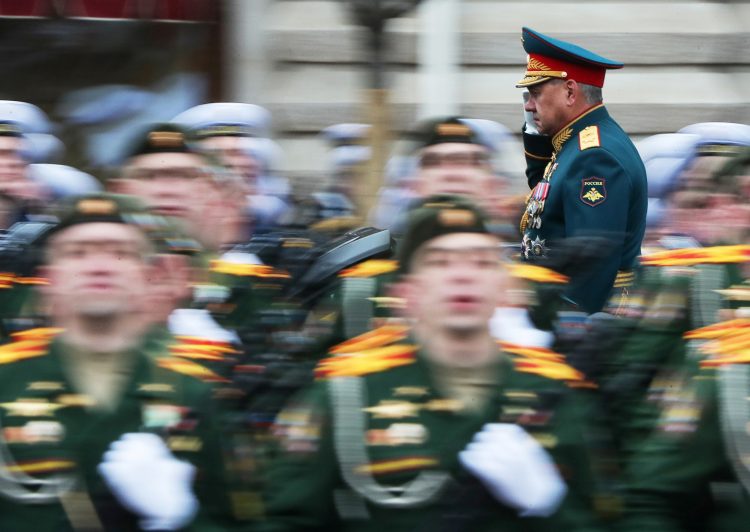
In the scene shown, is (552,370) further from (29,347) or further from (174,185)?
(174,185)

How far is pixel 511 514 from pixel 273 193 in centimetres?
284

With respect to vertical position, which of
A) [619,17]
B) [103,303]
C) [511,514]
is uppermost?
[619,17]

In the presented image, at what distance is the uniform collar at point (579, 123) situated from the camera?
16.5 feet

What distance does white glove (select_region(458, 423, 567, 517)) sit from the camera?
3.10 metres

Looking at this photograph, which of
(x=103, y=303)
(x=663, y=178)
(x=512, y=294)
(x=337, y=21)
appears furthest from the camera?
(x=337, y=21)

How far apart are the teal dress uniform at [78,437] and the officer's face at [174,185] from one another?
1.06 meters

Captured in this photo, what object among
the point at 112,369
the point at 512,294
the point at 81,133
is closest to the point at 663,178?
the point at 512,294

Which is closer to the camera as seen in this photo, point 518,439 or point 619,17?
point 518,439

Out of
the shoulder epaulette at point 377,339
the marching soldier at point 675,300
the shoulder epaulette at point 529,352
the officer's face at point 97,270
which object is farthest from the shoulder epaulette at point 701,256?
the officer's face at point 97,270

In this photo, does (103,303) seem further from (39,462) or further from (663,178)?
(663,178)

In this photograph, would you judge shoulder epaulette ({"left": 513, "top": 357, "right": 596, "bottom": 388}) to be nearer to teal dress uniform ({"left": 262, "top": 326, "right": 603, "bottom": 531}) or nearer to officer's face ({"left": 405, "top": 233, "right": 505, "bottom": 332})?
teal dress uniform ({"left": 262, "top": 326, "right": 603, "bottom": 531})

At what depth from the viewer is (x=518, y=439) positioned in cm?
316

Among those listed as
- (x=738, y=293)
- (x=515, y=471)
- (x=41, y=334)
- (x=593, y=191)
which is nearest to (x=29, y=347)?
(x=41, y=334)

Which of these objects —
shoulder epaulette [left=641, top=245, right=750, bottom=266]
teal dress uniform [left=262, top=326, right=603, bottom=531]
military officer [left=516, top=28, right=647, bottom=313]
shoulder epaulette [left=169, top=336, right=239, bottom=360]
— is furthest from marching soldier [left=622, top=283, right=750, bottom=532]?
military officer [left=516, top=28, right=647, bottom=313]
